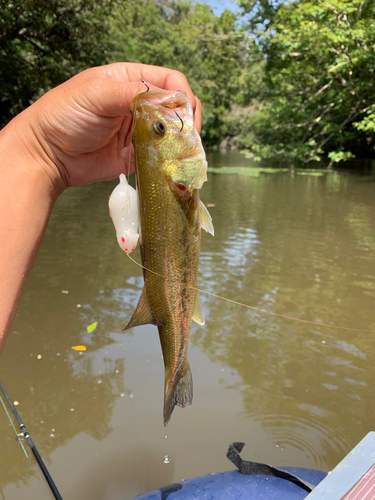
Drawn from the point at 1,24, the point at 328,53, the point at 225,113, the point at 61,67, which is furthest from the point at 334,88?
the point at 225,113

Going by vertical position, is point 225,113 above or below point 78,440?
above

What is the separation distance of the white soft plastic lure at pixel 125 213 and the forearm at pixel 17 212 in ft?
1.24

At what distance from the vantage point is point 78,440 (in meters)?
3.18

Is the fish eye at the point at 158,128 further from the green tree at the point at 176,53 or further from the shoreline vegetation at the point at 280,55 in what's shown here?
the green tree at the point at 176,53

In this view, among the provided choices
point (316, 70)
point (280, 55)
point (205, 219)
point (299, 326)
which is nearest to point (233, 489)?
point (205, 219)

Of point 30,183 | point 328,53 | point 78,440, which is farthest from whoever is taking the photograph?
point 328,53

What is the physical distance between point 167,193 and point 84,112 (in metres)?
0.56

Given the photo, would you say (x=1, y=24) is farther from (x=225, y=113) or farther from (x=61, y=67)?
(x=225, y=113)

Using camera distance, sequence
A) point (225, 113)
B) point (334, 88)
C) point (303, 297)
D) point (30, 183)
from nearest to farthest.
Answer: point (30, 183) → point (303, 297) → point (334, 88) → point (225, 113)

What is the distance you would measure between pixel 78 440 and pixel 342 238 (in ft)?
22.3

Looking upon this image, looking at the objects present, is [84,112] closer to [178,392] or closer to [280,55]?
[178,392]

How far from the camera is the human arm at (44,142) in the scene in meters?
1.67

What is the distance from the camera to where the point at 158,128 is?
1606mm

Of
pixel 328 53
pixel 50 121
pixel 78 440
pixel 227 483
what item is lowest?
pixel 78 440
